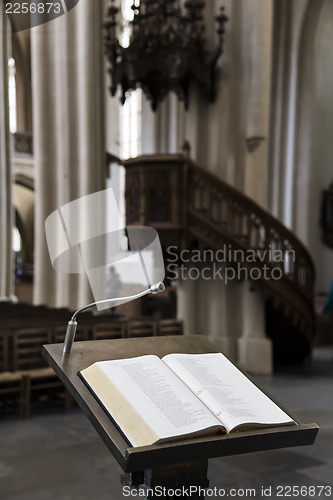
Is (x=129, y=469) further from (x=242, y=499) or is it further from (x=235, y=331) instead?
(x=235, y=331)

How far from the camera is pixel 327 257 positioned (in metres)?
11.7

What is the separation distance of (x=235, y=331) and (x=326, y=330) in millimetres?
3057

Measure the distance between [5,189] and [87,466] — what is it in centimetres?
706

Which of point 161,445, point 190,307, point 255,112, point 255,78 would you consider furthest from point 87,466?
point 255,78

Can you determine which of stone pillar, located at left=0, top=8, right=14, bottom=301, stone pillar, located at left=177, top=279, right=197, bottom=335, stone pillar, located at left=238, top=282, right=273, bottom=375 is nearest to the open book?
stone pillar, located at left=238, top=282, right=273, bottom=375

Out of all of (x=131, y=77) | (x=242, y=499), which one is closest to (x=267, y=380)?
(x=242, y=499)

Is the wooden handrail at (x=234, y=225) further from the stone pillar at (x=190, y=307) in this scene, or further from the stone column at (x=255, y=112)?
the stone pillar at (x=190, y=307)

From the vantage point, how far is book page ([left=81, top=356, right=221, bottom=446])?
188cm

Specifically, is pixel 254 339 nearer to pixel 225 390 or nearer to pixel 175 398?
pixel 225 390

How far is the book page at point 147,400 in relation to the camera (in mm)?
1884

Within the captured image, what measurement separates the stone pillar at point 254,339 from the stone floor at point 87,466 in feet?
7.03

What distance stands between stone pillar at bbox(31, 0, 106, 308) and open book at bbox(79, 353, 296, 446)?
774 centimetres

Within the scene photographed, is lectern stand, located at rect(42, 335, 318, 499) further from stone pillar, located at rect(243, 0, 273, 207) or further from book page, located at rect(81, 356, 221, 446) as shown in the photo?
stone pillar, located at rect(243, 0, 273, 207)

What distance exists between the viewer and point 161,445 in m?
1.82
